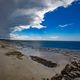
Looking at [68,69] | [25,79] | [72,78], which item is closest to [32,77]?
[25,79]

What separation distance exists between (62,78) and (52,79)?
716 mm

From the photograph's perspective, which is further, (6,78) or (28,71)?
(28,71)

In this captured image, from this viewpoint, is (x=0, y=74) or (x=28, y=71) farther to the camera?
(x=28, y=71)

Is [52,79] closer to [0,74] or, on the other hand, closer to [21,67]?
[21,67]

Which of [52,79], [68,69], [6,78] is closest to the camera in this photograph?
[6,78]

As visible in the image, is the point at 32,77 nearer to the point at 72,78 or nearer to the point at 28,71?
the point at 28,71

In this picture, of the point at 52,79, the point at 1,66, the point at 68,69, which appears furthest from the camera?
the point at 68,69

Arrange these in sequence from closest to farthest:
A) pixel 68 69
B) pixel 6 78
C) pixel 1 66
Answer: pixel 6 78 < pixel 1 66 < pixel 68 69

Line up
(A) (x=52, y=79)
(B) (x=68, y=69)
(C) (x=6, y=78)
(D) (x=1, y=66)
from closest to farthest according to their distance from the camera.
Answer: (C) (x=6, y=78), (A) (x=52, y=79), (D) (x=1, y=66), (B) (x=68, y=69)

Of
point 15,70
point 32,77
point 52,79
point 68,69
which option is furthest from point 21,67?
point 68,69

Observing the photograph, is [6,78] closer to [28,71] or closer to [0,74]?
[0,74]

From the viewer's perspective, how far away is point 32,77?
1092cm

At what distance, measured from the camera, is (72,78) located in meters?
11.4

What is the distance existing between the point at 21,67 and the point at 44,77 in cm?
212
